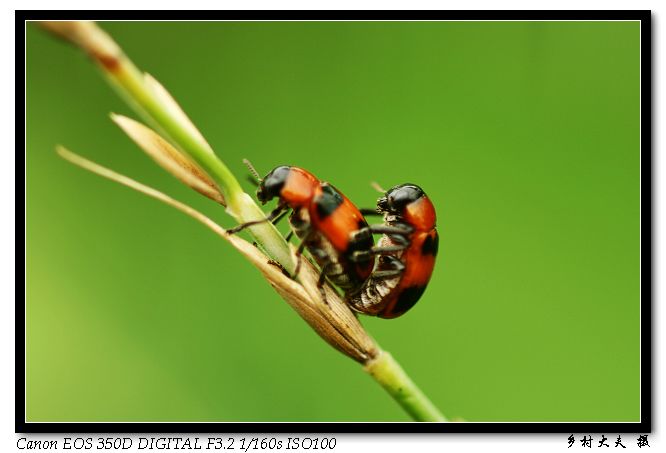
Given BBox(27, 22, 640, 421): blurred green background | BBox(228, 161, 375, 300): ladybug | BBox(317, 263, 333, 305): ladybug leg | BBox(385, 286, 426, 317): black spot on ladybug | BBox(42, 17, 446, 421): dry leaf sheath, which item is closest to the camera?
BBox(42, 17, 446, 421): dry leaf sheath

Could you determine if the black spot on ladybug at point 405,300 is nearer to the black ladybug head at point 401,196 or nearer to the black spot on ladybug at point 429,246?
the black spot on ladybug at point 429,246

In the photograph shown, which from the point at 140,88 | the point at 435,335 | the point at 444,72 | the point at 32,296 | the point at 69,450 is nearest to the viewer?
the point at 140,88

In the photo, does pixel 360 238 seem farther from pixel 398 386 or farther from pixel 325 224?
pixel 398 386

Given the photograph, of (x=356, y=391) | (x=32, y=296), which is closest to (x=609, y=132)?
(x=356, y=391)

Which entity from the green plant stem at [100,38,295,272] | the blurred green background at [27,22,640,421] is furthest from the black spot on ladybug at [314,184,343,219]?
the blurred green background at [27,22,640,421]

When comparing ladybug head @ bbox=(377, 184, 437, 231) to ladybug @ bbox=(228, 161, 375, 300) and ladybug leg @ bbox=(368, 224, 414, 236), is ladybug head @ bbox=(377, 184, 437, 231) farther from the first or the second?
ladybug @ bbox=(228, 161, 375, 300)

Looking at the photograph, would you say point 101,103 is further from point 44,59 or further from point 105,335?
point 105,335
